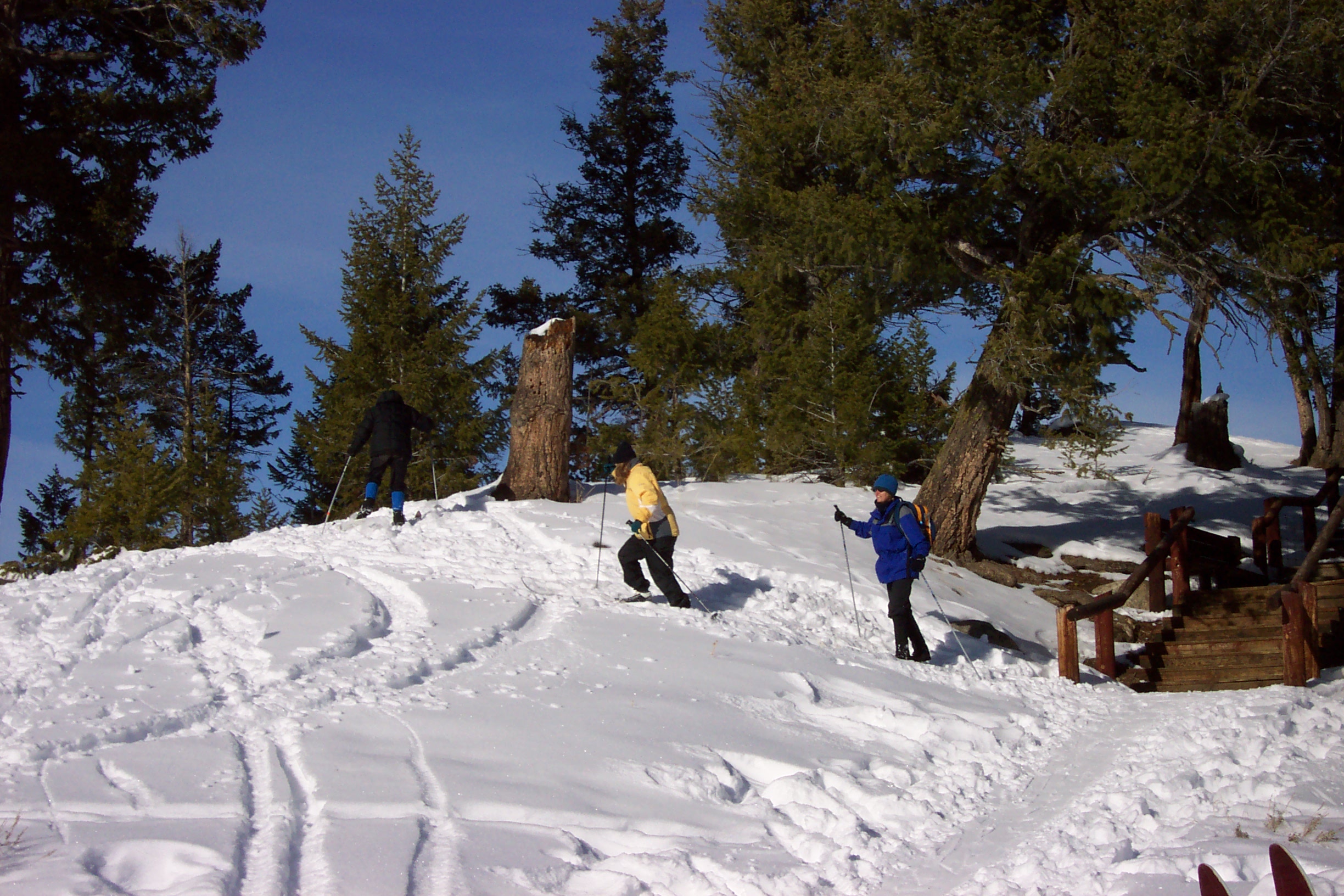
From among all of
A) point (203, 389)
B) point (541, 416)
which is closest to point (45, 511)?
point (203, 389)

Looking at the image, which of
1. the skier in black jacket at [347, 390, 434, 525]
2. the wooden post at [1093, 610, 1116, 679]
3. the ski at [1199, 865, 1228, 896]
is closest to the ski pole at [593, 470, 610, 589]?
the skier in black jacket at [347, 390, 434, 525]

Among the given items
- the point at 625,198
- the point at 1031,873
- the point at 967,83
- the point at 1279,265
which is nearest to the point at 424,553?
the point at 1031,873

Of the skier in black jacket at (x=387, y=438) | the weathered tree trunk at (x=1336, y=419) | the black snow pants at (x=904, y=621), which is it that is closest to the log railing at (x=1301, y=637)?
the black snow pants at (x=904, y=621)

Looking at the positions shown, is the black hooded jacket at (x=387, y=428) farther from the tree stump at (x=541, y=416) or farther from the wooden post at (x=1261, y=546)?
the wooden post at (x=1261, y=546)

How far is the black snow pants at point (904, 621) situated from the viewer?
29.8 feet

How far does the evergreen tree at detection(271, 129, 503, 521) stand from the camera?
19.5 m

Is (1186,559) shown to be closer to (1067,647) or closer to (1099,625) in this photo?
(1099,625)

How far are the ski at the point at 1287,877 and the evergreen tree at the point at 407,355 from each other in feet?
57.4

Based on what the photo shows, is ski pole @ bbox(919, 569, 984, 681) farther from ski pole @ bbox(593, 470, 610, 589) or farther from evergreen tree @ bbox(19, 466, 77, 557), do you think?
evergreen tree @ bbox(19, 466, 77, 557)

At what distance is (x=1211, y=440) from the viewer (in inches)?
943

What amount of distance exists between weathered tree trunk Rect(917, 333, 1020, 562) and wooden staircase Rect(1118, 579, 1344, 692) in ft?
12.2

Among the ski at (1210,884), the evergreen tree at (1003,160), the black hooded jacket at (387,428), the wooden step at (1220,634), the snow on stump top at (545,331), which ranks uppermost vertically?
the evergreen tree at (1003,160)

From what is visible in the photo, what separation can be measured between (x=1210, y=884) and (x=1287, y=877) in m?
0.16

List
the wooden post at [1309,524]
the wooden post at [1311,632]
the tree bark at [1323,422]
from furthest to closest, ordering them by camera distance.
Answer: the tree bark at [1323,422]
the wooden post at [1309,524]
the wooden post at [1311,632]
